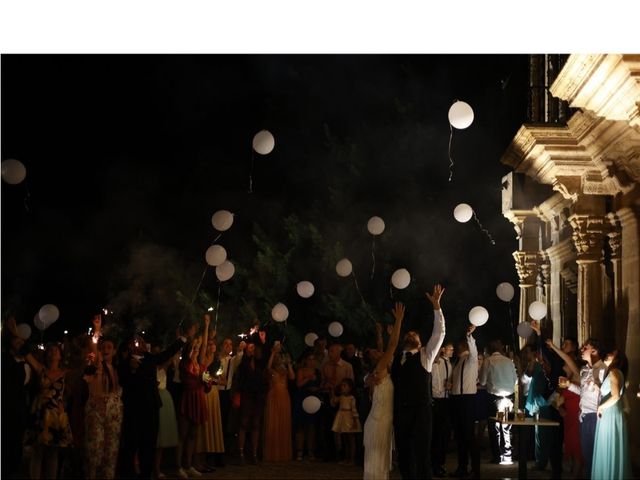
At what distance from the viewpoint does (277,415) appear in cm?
1449

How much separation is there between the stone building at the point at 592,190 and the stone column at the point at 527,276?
753 millimetres

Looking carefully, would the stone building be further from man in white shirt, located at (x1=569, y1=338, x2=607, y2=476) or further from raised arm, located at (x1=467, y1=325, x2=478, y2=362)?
raised arm, located at (x1=467, y1=325, x2=478, y2=362)

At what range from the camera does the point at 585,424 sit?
37.4 ft

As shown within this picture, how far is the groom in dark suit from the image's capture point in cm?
1039

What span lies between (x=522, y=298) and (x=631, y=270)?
657cm

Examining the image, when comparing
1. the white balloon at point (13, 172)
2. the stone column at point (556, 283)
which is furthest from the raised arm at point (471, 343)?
the white balloon at point (13, 172)

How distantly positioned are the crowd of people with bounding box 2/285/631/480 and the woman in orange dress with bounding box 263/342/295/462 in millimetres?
18

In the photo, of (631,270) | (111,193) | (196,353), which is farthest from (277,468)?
(111,193)

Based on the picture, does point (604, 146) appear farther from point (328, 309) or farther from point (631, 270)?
point (328, 309)

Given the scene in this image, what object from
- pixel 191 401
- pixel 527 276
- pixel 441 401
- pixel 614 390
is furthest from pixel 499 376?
pixel 527 276

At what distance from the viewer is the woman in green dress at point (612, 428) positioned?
Result: 10.4 m

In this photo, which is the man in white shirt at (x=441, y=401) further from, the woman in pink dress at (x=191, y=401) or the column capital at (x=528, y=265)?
the column capital at (x=528, y=265)

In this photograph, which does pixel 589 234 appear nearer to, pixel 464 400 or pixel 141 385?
pixel 464 400

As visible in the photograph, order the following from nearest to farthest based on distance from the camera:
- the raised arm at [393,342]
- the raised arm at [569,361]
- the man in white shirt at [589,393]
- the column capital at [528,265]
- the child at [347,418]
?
the raised arm at [393,342], the man in white shirt at [589,393], the raised arm at [569,361], the child at [347,418], the column capital at [528,265]
